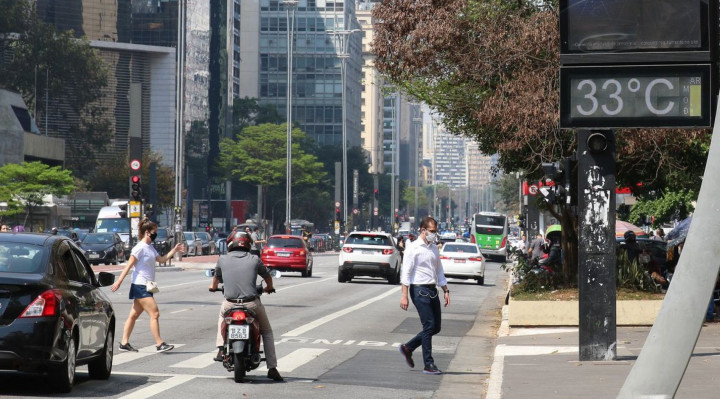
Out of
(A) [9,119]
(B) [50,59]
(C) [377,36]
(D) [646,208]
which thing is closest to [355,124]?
(B) [50,59]

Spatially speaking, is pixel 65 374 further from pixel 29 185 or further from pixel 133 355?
pixel 29 185

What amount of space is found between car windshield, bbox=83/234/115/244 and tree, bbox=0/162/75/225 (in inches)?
852

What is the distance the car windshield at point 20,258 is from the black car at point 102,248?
42.1 metres

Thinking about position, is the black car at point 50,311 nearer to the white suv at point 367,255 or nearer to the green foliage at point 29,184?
the white suv at point 367,255

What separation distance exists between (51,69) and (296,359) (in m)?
95.1

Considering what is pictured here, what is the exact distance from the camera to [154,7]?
13488 centimetres

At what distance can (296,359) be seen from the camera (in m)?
16.1

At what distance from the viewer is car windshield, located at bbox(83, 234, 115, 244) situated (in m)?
54.9

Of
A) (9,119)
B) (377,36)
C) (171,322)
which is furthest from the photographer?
(9,119)

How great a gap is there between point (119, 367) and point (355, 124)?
595 feet

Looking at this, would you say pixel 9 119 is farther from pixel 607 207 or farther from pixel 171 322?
pixel 607 207

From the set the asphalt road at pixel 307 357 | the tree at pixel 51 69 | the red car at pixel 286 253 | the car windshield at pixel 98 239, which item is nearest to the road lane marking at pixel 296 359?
the asphalt road at pixel 307 357

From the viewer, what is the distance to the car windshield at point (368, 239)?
135ft

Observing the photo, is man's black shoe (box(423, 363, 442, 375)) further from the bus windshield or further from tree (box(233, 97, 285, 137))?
tree (box(233, 97, 285, 137))
